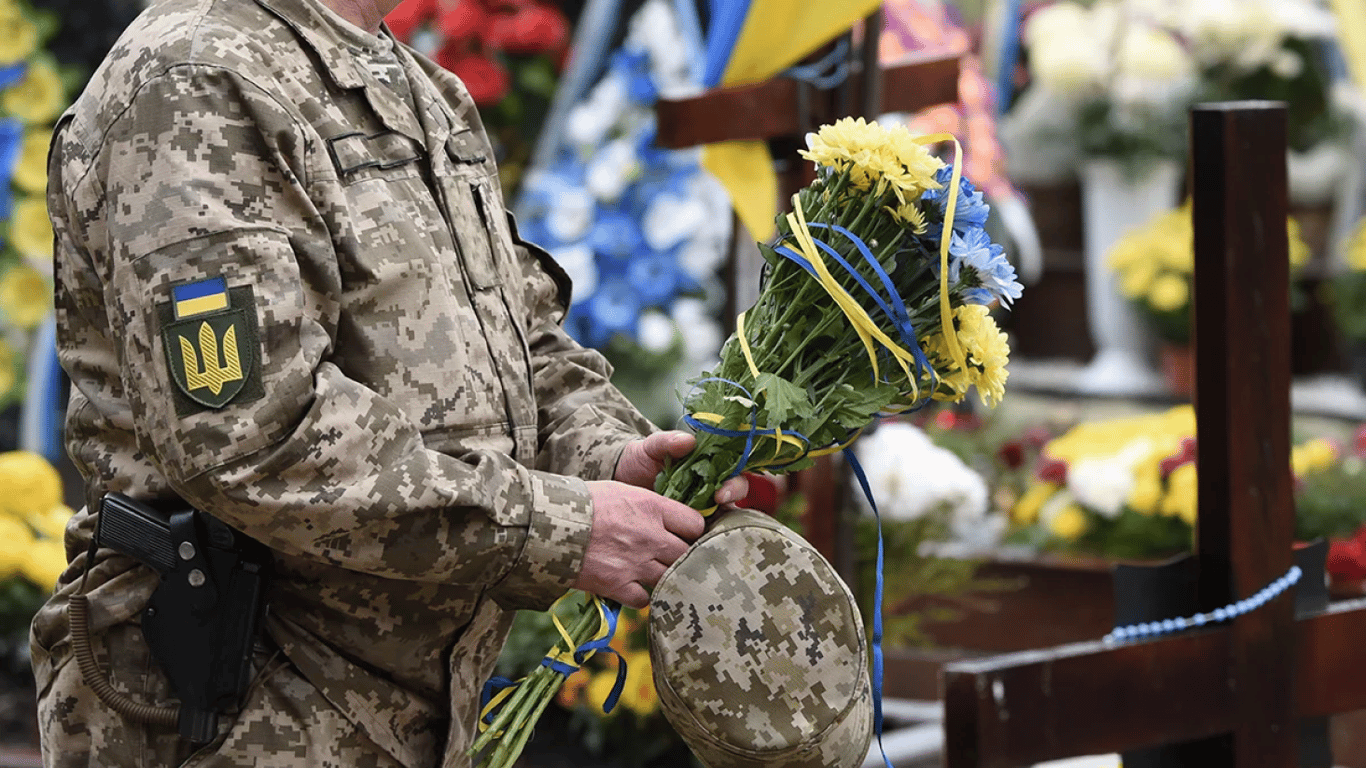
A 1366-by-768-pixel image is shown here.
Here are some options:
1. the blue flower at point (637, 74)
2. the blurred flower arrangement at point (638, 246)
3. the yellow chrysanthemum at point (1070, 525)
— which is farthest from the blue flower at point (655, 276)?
the yellow chrysanthemum at point (1070, 525)

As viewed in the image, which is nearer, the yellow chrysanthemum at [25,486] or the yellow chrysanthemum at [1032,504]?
the yellow chrysanthemum at [25,486]

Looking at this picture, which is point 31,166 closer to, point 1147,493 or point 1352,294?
point 1147,493

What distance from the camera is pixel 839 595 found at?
1774mm

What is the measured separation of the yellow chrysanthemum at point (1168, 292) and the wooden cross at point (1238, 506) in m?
4.52

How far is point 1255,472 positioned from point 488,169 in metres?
1.30

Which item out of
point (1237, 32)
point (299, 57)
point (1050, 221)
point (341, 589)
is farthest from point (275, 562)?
point (1050, 221)

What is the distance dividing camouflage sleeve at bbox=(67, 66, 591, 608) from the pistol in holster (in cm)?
9

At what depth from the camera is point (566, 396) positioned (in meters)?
2.05

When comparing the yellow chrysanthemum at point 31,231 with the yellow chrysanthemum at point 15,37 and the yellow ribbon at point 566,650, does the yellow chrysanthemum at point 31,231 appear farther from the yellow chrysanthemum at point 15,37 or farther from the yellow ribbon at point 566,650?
the yellow ribbon at point 566,650

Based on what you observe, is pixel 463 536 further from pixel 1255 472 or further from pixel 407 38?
pixel 407 38

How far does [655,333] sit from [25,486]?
1682mm

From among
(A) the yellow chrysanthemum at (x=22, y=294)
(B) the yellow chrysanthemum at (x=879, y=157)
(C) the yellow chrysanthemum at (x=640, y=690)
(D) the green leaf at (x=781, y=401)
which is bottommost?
(C) the yellow chrysanthemum at (x=640, y=690)

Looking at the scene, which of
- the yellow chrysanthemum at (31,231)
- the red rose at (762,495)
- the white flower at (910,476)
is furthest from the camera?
the yellow chrysanthemum at (31,231)

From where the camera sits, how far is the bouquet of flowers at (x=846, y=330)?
178 cm
